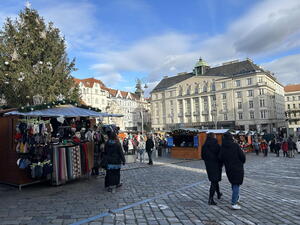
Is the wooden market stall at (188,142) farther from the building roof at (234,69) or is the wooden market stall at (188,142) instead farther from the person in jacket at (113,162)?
the building roof at (234,69)

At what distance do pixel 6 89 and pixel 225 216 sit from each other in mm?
15503

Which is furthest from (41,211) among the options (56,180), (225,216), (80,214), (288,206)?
(288,206)

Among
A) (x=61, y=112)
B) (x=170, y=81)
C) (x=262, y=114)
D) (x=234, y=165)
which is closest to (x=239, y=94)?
(x=262, y=114)

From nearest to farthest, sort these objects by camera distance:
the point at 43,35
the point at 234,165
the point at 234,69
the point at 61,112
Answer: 1. the point at 234,165
2. the point at 61,112
3. the point at 43,35
4. the point at 234,69

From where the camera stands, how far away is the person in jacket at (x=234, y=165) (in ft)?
18.0

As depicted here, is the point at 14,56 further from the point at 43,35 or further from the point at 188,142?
the point at 188,142

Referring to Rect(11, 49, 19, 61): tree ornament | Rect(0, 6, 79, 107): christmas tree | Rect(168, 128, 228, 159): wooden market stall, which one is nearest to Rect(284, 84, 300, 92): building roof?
Rect(168, 128, 228, 159): wooden market stall

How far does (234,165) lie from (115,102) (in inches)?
2539

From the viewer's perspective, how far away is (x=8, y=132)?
8.34m

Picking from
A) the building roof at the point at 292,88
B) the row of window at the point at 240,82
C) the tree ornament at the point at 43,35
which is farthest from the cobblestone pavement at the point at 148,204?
the building roof at the point at 292,88

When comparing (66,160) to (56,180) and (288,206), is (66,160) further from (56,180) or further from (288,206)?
(288,206)

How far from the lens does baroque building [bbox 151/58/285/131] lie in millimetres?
63469

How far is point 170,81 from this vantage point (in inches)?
3310

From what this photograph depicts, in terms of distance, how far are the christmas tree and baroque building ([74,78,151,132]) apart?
133 feet
